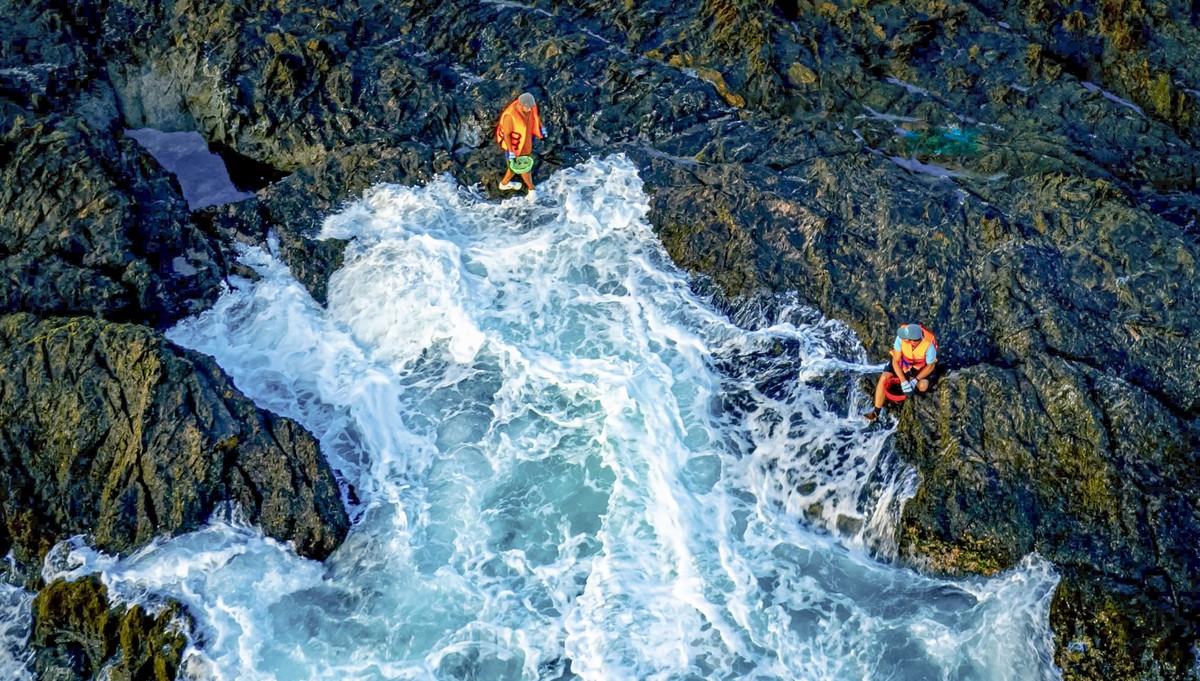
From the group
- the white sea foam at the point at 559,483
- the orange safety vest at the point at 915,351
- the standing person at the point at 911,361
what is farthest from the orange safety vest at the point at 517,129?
the orange safety vest at the point at 915,351

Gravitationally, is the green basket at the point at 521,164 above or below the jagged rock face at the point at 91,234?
below

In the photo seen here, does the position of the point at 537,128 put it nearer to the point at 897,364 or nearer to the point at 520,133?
the point at 520,133

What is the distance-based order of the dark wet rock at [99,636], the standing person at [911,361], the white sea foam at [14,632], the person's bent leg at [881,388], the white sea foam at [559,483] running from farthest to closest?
the person's bent leg at [881,388] < the standing person at [911,361] < the white sea foam at [559,483] < the white sea foam at [14,632] < the dark wet rock at [99,636]

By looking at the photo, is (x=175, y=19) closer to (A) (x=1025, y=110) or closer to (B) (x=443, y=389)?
(B) (x=443, y=389)

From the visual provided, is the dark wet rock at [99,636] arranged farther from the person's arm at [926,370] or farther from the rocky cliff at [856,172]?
the person's arm at [926,370]

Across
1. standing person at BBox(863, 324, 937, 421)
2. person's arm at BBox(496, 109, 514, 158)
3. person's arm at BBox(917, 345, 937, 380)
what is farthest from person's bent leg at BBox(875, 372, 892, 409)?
person's arm at BBox(496, 109, 514, 158)

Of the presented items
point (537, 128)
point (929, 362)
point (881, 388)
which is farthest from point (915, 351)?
point (537, 128)

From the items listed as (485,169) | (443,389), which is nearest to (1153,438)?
(443,389)
